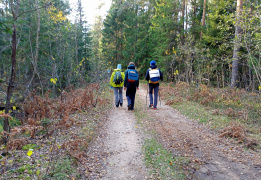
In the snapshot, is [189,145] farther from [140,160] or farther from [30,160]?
[30,160]

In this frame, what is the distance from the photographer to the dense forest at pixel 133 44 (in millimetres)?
9094

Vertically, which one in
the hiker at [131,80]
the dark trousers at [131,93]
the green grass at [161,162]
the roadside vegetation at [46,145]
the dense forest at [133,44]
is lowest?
the green grass at [161,162]

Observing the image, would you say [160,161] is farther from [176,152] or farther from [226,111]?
[226,111]

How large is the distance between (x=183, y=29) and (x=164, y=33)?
6.73 feet

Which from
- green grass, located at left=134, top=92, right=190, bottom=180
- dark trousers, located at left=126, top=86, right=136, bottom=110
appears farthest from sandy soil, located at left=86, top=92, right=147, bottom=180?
dark trousers, located at left=126, top=86, right=136, bottom=110

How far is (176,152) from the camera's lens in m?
5.20

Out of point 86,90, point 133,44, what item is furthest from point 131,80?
point 133,44

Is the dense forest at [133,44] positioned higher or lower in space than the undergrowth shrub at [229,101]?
higher

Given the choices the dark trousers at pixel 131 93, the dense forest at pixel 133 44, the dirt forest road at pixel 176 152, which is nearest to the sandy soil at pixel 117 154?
the dirt forest road at pixel 176 152

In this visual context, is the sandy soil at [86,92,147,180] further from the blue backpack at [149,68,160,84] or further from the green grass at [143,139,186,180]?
the blue backpack at [149,68,160,84]

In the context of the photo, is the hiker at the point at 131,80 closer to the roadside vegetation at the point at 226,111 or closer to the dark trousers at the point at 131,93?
the dark trousers at the point at 131,93

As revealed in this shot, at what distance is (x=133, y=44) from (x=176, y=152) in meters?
27.4

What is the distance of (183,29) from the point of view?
21.3 metres

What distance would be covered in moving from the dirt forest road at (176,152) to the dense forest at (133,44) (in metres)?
3.22
